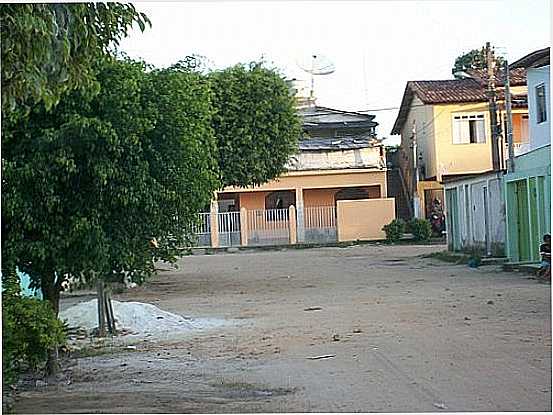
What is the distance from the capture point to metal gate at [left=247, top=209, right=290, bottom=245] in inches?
1462

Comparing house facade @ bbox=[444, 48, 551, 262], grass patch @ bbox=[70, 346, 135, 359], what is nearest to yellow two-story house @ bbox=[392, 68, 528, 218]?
house facade @ bbox=[444, 48, 551, 262]

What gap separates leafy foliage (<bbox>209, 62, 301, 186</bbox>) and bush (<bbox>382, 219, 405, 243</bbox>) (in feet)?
32.5

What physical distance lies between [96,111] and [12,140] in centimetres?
92

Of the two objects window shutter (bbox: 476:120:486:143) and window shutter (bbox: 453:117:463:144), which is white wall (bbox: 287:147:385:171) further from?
window shutter (bbox: 476:120:486:143)

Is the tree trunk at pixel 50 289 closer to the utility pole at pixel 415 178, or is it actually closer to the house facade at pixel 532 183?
the house facade at pixel 532 183

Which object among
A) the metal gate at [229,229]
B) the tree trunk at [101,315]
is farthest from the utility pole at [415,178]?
the tree trunk at [101,315]

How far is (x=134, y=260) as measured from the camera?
10984 mm

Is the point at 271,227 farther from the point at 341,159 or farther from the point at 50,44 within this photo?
the point at 50,44

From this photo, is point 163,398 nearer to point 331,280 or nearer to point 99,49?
point 99,49

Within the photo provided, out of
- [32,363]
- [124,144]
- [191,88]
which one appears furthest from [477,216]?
[32,363]

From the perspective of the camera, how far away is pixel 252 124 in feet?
83.4

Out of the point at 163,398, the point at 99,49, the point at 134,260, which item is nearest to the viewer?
the point at 99,49

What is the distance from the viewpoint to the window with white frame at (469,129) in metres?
37.4

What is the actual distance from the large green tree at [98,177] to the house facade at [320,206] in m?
24.9
